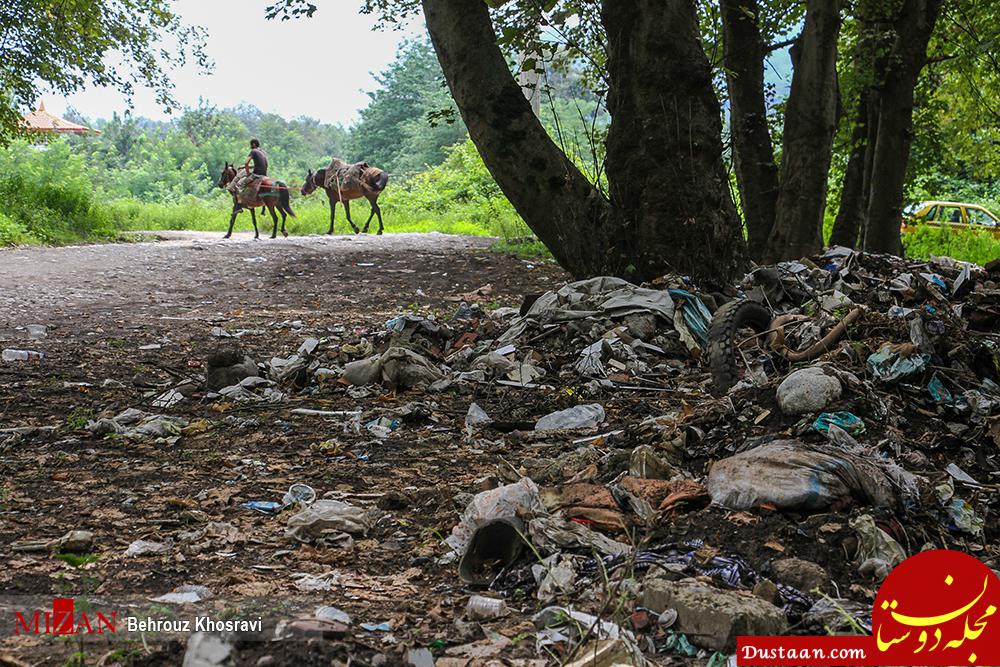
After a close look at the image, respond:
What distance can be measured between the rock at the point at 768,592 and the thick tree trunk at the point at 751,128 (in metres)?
7.16

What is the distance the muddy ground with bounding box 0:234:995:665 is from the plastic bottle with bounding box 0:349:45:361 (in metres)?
0.09

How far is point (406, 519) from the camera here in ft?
10.4

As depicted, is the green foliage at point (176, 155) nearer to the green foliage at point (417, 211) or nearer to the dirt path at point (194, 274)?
the green foliage at point (417, 211)

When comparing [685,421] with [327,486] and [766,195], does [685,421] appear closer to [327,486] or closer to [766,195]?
[327,486]

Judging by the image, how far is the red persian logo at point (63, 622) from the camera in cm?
214

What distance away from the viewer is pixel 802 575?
7.95 feet

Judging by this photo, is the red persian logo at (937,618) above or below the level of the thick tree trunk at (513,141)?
below

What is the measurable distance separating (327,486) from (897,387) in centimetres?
246

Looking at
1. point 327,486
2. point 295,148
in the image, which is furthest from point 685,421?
point 295,148

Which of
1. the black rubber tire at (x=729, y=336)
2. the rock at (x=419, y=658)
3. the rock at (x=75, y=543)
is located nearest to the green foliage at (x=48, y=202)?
the black rubber tire at (x=729, y=336)

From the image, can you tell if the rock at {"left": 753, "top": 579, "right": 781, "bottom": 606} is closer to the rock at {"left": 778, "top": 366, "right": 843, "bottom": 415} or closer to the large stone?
the large stone

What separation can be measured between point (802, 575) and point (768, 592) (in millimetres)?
139

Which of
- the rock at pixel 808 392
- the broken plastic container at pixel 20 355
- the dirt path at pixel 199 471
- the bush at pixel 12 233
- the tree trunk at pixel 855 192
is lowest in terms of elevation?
the dirt path at pixel 199 471

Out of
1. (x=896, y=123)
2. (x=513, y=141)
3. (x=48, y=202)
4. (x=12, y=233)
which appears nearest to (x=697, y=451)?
(x=513, y=141)
